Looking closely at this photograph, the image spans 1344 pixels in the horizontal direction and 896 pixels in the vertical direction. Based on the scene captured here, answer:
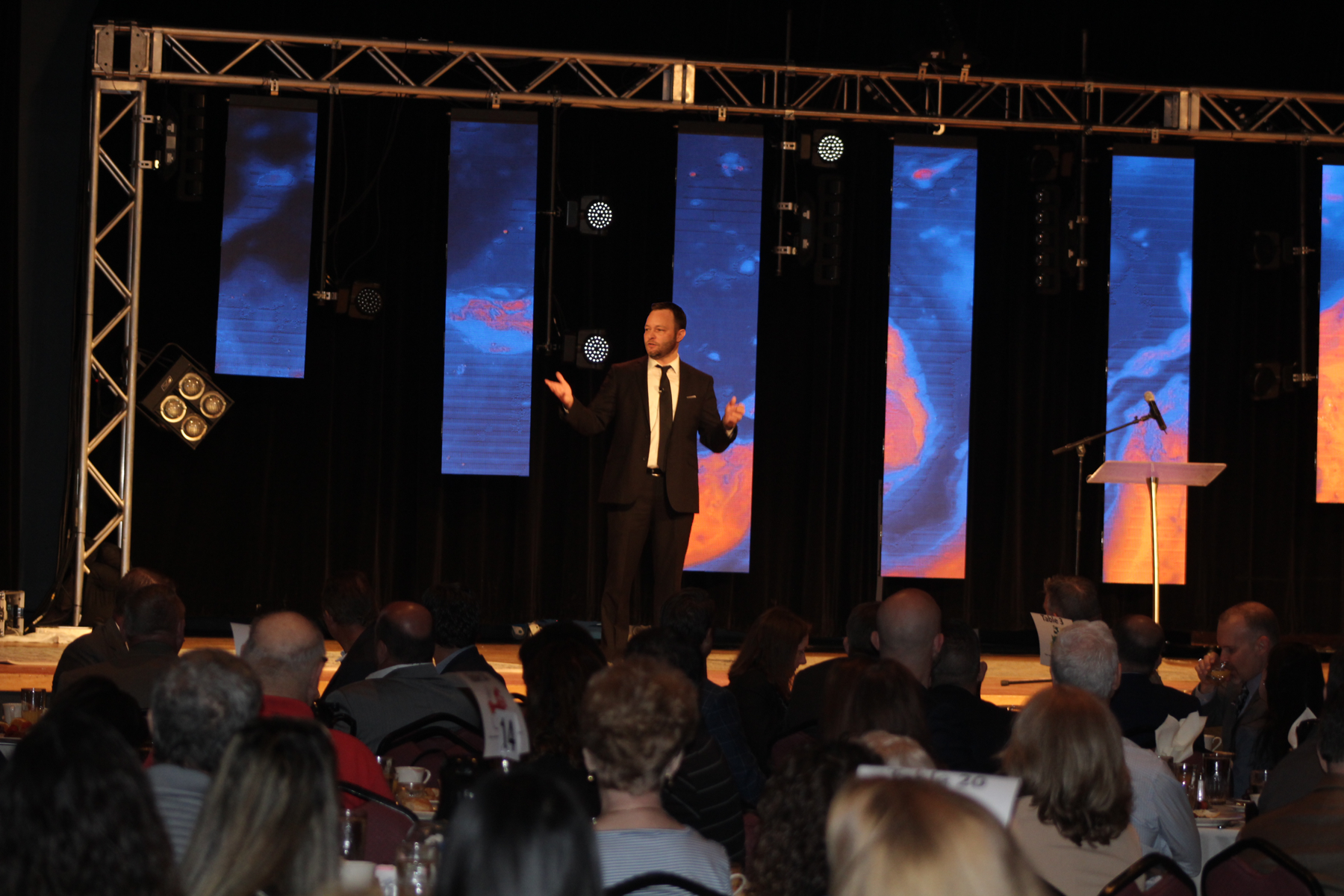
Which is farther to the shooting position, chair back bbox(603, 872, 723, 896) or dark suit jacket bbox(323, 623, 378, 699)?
dark suit jacket bbox(323, 623, 378, 699)

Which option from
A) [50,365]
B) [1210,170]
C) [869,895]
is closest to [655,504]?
[50,365]

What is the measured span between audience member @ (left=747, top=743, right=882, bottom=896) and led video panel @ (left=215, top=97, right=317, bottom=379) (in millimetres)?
6370

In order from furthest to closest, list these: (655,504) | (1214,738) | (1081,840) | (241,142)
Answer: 1. (241,142)
2. (655,504)
3. (1214,738)
4. (1081,840)

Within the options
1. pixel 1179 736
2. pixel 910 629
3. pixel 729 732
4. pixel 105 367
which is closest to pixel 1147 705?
pixel 1179 736

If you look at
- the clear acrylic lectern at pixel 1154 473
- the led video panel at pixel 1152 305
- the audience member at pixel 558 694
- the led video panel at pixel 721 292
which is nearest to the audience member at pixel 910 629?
the audience member at pixel 558 694

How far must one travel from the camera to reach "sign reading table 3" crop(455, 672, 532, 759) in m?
2.71

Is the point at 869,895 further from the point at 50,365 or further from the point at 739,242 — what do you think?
the point at 50,365

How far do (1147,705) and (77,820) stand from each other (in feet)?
11.1

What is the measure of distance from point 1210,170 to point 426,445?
17.2ft

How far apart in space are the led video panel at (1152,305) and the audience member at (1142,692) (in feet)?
14.5

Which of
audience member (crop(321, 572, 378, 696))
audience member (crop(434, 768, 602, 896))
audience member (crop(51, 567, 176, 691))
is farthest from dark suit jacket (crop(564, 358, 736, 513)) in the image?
audience member (crop(434, 768, 602, 896))

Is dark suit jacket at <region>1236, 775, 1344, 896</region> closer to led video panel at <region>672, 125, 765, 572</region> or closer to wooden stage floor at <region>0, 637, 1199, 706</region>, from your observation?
wooden stage floor at <region>0, 637, 1199, 706</region>

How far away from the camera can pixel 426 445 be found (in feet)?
27.5

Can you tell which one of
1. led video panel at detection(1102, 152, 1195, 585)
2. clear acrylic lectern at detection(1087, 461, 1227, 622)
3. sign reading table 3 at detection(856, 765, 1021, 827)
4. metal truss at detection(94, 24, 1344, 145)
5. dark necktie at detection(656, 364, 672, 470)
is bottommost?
sign reading table 3 at detection(856, 765, 1021, 827)
